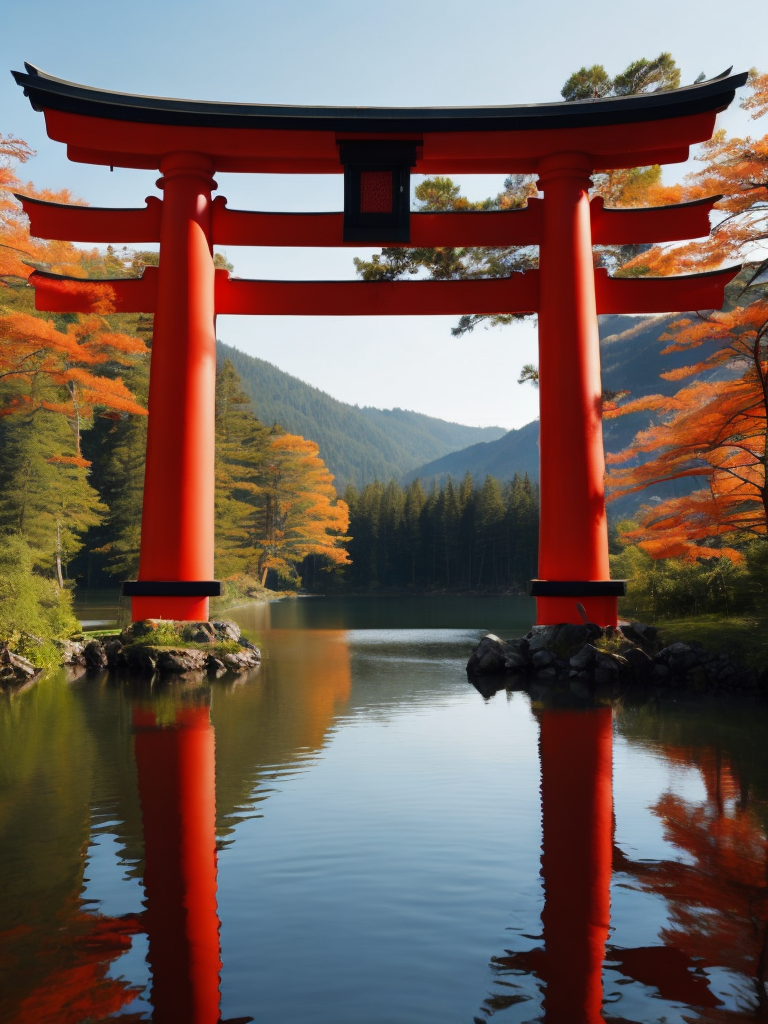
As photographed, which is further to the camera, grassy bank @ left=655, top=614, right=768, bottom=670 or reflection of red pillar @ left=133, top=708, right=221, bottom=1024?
grassy bank @ left=655, top=614, right=768, bottom=670

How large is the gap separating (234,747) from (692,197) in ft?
36.9

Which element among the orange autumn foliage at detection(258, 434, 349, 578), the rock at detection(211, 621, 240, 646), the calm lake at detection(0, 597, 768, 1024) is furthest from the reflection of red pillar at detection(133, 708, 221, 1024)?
the orange autumn foliage at detection(258, 434, 349, 578)

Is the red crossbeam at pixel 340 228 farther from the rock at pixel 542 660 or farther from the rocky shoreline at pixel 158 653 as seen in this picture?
the rock at pixel 542 660

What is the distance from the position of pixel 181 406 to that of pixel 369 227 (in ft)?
11.6

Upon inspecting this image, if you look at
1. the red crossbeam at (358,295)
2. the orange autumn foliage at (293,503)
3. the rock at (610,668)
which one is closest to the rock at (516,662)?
the rock at (610,668)

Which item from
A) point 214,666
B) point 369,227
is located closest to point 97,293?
point 369,227

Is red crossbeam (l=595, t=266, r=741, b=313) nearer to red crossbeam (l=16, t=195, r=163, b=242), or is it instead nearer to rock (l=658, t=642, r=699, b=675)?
rock (l=658, t=642, r=699, b=675)

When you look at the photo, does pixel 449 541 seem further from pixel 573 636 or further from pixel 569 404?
pixel 573 636

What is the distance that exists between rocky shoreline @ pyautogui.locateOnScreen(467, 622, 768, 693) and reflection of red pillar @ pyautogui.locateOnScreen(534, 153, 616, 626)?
1.09 feet

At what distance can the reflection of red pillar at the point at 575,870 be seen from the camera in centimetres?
268

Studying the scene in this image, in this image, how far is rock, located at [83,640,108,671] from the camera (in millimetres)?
11484

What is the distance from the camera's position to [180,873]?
370cm

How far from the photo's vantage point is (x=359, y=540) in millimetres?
57844

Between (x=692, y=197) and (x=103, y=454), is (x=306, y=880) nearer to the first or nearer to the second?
(x=692, y=197)
